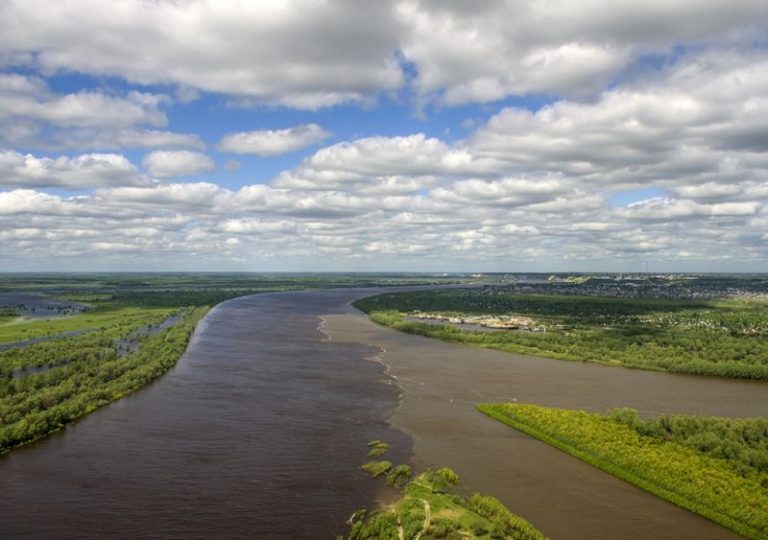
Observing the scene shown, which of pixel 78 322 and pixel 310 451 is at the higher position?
pixel 78 322

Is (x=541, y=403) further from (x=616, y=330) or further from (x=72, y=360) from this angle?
(x=616, y=330)

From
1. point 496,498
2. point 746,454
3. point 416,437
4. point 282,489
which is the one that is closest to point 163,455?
point 282,489

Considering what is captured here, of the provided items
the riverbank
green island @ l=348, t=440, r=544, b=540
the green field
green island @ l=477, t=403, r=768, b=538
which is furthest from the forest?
green island @ l=477, t=403, r=768, b=538

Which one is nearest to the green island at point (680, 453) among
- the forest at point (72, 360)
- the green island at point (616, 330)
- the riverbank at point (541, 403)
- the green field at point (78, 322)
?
the riverbank at point (541, 403)

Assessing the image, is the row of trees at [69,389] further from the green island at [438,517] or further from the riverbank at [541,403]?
the green island at [438,517]

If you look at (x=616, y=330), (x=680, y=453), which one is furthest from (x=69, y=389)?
(x=616, y=330)

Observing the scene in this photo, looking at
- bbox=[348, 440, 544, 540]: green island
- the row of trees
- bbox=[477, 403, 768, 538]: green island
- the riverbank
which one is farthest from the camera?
the row of trees

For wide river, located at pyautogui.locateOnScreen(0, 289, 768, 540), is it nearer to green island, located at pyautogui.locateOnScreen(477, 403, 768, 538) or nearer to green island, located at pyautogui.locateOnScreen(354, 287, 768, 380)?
green island, located at pyautogui.locateOnScreen(477, 403, 768, 538)
